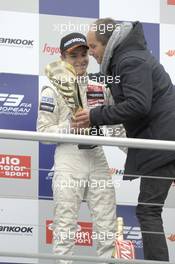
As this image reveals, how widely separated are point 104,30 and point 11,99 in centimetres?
93

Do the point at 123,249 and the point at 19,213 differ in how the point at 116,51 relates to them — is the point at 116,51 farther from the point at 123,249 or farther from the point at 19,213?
the point at 19,213

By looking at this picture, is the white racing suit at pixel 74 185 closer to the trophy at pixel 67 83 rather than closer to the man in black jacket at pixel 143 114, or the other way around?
the trophy at pixel 67 83

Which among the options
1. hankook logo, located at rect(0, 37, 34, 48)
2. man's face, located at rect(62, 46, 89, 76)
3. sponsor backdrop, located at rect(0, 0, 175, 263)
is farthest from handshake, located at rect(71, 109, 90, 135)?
hankook logo, located at rect(0, 37, 34, 48)

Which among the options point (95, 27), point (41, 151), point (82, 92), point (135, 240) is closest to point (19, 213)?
point (41, 151)

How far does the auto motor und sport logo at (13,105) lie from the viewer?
3.91 meters

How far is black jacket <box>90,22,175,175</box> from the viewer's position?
290 centimetres

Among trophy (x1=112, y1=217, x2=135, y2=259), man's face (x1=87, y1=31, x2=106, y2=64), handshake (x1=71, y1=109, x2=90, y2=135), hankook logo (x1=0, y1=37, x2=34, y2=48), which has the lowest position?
trophy (x1=112, y1=217, x2=135, y2=259)

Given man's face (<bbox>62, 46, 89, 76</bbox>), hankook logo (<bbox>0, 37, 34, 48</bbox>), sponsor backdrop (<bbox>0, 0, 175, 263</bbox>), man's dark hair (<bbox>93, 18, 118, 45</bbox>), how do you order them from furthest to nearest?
hankook logo (<bbox>0, 37, 34, 48</bbox>) < sponsor backdrop (<bbox>0, 0, 175, 263</bbox>) < man's face (<bbox>62, 46, 89, 76</bbox>) < man's dark hair (<bbox>93, 18, 118, 45</bbox>)

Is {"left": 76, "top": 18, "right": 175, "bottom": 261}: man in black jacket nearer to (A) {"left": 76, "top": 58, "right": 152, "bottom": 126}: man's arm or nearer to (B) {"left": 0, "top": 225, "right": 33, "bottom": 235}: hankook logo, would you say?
(A) {"left": 76, "top": 58, "right": 152, "bottom": 126}: man's arm

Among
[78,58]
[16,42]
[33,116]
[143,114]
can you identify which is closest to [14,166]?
[33,116]

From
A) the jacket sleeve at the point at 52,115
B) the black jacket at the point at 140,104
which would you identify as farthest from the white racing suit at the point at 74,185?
the black jacket at the point at 140,104

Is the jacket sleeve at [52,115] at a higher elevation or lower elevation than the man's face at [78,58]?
lower

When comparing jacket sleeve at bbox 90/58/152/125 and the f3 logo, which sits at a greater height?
the f3 logo

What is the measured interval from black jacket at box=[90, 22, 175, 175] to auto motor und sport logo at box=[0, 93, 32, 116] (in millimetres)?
979
